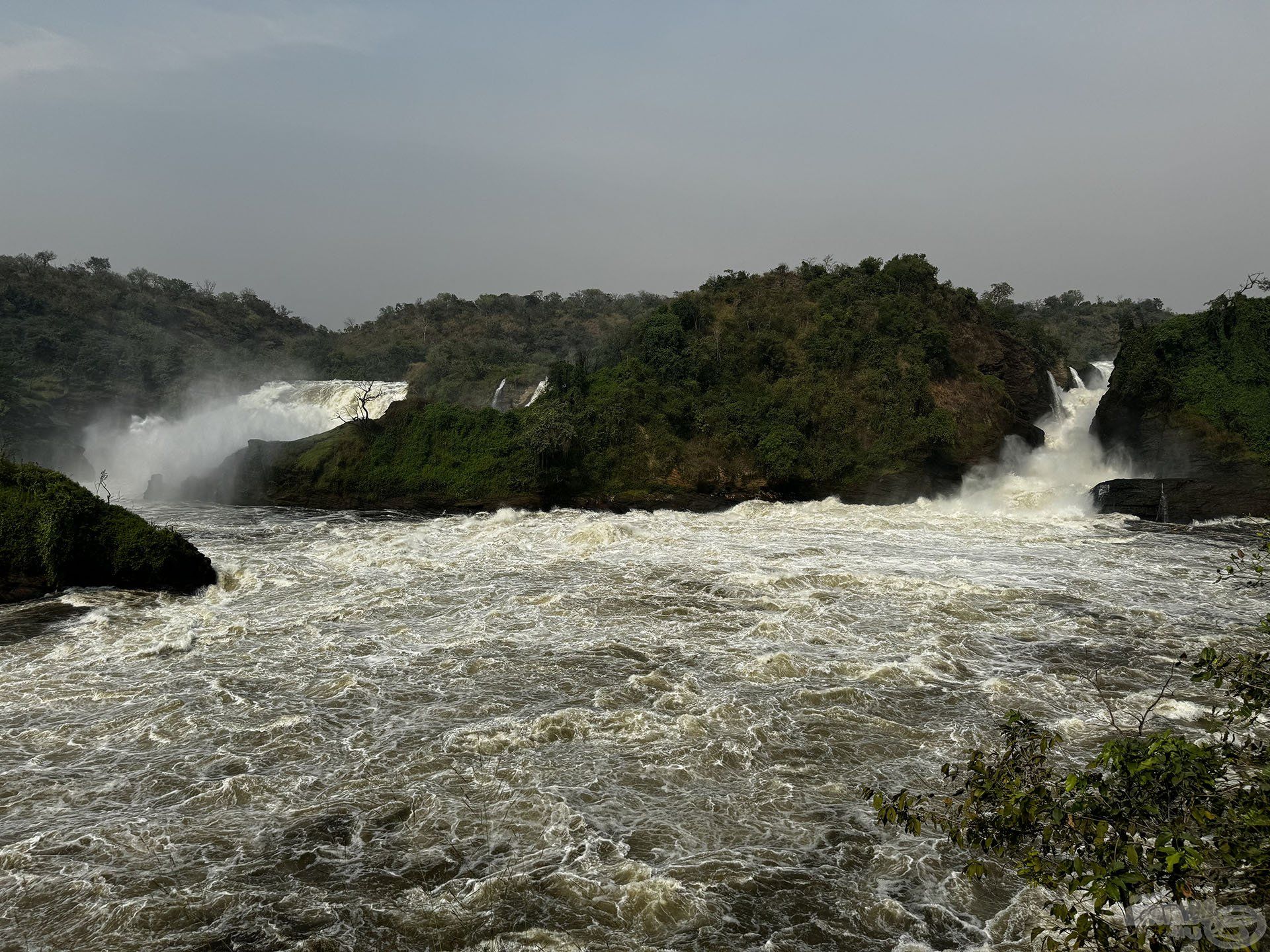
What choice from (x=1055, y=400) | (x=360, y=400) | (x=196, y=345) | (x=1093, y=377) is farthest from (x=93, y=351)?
(x=1093, y=377)

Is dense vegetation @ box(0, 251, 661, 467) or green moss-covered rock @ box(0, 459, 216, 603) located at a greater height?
dense vegetation @ box(0, 251, 661, 467)

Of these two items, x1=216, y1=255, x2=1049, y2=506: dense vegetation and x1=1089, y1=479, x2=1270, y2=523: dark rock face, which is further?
x1=216, y1=255, x2=1049, y2=506: dense vegetation

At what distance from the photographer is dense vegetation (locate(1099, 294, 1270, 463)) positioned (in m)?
25.4

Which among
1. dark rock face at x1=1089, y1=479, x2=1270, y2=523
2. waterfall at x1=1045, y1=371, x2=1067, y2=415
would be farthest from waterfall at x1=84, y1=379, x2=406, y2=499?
waterfall at x1=1045, y1=371, x2=1067, y2=415

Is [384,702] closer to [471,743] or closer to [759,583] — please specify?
[471,743]

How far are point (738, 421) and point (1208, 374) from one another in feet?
52.3

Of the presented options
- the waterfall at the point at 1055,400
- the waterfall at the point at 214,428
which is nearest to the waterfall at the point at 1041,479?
the waterfall at the point at 1055,400

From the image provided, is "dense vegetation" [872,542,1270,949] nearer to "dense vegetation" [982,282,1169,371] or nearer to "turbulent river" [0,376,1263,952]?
"turbulent river" [0,376,1263,952]

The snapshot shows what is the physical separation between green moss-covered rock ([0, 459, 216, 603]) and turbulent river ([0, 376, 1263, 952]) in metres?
0.52

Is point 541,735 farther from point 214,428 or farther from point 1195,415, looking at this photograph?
point 214,428

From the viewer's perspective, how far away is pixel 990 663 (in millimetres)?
11531

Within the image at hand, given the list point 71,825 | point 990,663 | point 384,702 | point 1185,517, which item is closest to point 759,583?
point 990,663

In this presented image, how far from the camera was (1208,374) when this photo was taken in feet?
88.6

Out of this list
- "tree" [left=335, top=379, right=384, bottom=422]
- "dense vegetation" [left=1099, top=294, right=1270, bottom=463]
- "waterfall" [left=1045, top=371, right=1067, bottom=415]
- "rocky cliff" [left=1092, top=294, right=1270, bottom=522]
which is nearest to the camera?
"rocky cliff" [left=1092, top=294, right=1270, bottom=522]
